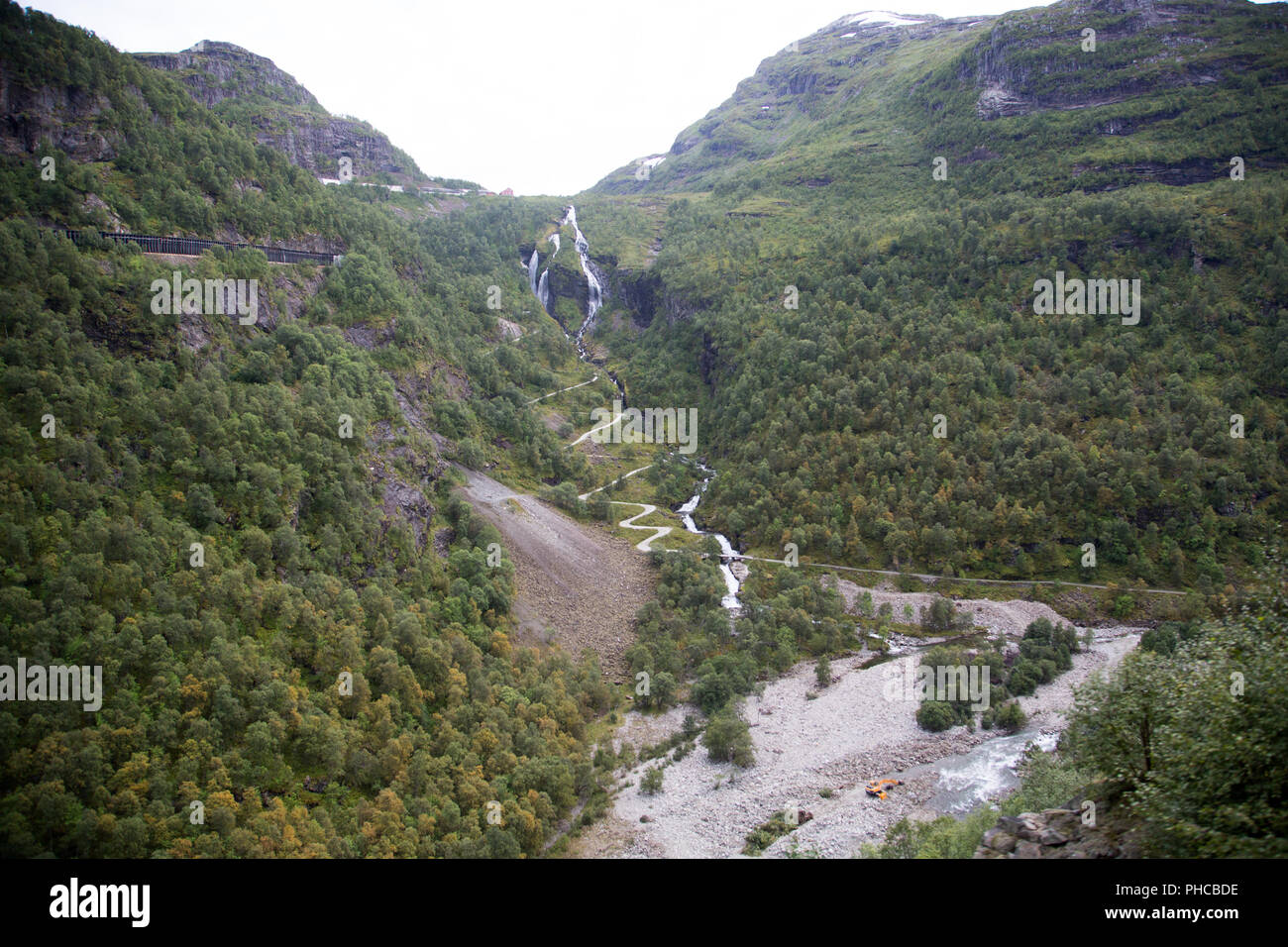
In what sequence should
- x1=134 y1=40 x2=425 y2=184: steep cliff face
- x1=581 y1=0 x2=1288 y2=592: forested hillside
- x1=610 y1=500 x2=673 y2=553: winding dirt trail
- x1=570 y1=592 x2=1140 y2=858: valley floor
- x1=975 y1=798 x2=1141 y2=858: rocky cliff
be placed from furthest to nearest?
1. x1=134 y1=40 x2=425 y2=184: steep cliff face
2. x1=610 y1=500 x2=673 y2=553: winding dirt trail
3. x1=581 y1=0 x2=1288 y2=592: forested hillside
4. x1=570 y1=592 x2=1140 y2=858: valley floor
5. x1=975 y1=798 x2=1141 y2=858: rocky cliff

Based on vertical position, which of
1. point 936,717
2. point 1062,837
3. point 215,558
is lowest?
point 936,717

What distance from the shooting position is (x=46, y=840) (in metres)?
36.8

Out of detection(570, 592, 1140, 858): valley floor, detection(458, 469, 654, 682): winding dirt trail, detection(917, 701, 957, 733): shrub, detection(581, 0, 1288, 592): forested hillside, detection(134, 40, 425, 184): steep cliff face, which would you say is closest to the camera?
detection(570, 592, 1140, 858): valley floor

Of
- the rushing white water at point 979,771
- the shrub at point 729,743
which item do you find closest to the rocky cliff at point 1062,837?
the rushing white water at point 979,771

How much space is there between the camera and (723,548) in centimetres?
10250

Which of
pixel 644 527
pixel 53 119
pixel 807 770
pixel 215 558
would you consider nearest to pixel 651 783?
pixel 807 770

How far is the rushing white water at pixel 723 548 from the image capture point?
87738 mm

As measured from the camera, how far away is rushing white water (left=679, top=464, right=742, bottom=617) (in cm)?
8774

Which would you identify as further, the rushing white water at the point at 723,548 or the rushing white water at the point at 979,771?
the rushing white water at the point at 723,548

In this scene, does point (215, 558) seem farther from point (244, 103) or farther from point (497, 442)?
point (244, 103)

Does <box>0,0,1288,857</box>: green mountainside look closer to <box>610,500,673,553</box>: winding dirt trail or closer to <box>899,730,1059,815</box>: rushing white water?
<box>610,500,673,553</box>: winding dirt trail

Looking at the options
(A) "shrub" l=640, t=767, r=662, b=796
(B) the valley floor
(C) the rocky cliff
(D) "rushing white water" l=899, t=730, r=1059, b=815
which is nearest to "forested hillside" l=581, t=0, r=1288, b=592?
(B) the valley floor

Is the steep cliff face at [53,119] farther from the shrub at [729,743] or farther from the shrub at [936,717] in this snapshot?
the shrub at [936,717]
